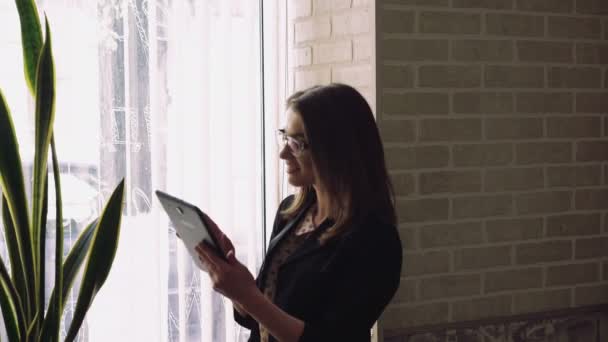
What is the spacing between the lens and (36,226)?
7.75 feet

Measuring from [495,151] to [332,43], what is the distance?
0.68m

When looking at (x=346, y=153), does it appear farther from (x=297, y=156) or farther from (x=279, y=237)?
(x=279, y=237)

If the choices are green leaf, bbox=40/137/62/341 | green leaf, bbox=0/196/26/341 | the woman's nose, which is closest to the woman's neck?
the woman's nose

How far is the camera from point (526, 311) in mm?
2965

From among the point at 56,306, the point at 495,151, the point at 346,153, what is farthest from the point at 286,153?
the point at 495,151

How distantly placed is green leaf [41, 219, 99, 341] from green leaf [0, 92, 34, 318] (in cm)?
6

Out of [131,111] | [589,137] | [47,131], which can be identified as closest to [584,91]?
[589,137]

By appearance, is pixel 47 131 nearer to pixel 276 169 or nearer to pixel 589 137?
pixel 276 169

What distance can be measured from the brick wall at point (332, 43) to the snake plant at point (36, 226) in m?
0.86

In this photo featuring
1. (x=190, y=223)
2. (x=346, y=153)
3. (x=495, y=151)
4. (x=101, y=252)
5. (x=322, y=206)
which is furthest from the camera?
(x=495, y=151)

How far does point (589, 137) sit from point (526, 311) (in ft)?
2.22

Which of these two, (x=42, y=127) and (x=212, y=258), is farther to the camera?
(x=42, y=127)

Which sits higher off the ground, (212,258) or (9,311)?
(212,258)

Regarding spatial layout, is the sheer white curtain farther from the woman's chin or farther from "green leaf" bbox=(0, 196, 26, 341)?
the woman's chin
